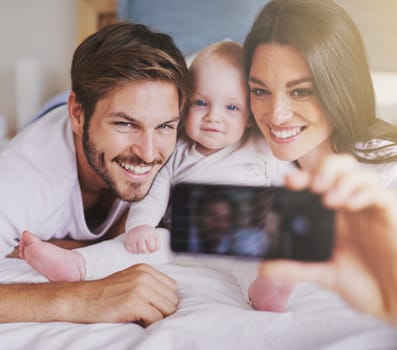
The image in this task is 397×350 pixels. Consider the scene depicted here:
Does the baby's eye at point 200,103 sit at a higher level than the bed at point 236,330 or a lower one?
higher

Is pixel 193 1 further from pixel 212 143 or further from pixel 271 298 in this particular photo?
pixel 271 298

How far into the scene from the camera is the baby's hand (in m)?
0.61

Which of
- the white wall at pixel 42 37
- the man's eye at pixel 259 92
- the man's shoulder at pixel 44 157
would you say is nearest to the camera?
the man's eye at pixel 259 92

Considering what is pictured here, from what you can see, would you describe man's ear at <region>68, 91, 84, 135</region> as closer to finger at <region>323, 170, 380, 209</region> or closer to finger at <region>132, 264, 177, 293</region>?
finger at <region>132, 264, 177, 293</region>

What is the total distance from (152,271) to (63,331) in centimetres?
13

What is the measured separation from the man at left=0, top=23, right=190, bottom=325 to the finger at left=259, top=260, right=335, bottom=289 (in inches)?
6.0

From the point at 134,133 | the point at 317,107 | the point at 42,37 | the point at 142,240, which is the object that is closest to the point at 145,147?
the point at 134,133

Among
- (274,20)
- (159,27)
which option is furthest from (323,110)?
(159,27)

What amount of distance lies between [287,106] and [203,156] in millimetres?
132

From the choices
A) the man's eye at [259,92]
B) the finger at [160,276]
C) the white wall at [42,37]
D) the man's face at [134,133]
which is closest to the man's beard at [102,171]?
the man's face at [134,133]

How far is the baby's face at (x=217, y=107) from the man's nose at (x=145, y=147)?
0.18 ft

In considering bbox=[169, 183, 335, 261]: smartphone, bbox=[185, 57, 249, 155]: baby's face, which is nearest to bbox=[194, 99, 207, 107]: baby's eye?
bbox=[185, 57, 249, 155]: baby's face

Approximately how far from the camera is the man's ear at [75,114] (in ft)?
2.23

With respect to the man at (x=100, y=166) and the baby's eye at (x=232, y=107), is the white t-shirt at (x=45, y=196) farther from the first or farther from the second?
the baby's eye at (x=232, y=107)
